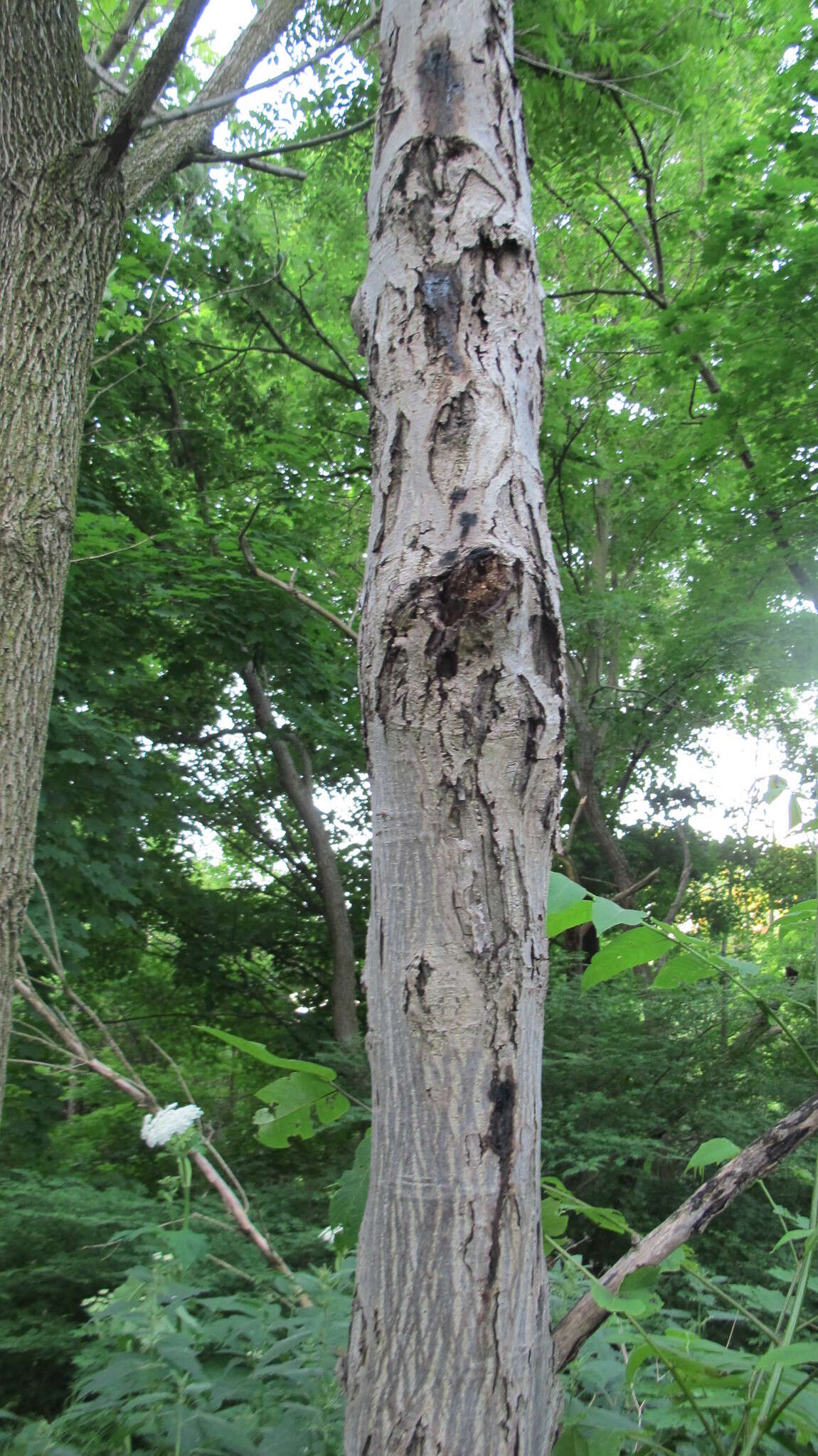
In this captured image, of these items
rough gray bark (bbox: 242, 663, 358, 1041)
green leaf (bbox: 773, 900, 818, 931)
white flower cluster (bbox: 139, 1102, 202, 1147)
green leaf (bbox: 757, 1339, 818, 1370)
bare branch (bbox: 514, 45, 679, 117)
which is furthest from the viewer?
rough gray bark (bbox: 242, 663, 358, 1041)

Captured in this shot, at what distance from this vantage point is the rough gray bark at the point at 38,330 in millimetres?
2830

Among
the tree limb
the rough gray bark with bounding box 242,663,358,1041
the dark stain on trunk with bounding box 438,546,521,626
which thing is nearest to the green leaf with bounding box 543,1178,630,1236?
the dark stain on trunk with bounding box 438,546,521,626

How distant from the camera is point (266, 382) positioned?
33.1 ft

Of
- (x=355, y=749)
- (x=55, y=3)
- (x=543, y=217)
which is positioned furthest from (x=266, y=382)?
(x=55, y=3)

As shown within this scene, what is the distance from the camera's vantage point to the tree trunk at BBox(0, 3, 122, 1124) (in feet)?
9.27

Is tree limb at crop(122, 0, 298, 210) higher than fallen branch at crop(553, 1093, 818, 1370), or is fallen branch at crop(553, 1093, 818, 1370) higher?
tree limb at crop(122, 0, 298, 210)

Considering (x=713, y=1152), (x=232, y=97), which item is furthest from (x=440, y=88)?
(x=232, y=97)

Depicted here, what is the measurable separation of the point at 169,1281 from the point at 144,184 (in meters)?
4.67

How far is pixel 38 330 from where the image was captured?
10.4 feet

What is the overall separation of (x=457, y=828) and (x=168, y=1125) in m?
1.04

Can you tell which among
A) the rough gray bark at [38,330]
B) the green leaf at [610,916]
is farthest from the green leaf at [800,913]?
the rough gray bark at [38,330]

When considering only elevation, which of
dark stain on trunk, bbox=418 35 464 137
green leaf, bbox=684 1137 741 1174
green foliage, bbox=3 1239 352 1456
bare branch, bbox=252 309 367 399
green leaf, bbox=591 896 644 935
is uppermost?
bare branch, bbox=252 309 367 399

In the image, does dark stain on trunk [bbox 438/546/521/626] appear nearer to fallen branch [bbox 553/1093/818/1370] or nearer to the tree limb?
fallen branch [bbox 553/1093/818/1370]

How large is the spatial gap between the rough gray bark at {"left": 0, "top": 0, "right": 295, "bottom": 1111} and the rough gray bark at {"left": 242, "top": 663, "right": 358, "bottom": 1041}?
581 cm
